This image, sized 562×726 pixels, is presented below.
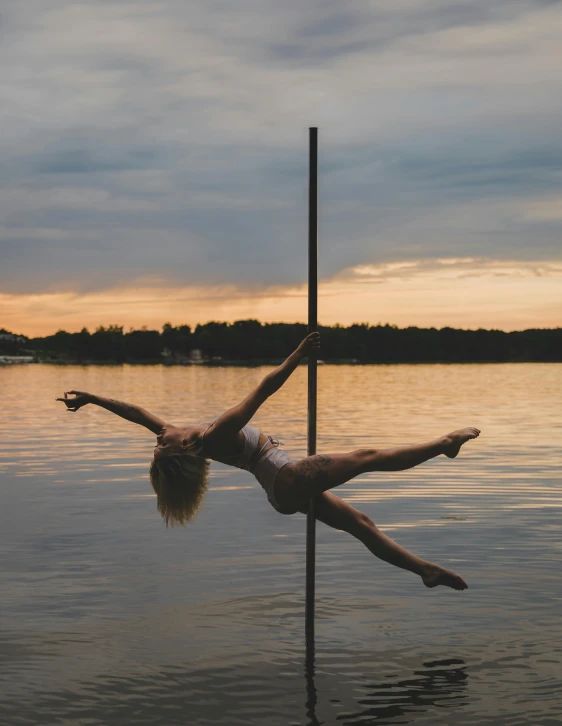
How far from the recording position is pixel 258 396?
33.4ft

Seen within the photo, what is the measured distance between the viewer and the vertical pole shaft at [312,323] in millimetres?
10773

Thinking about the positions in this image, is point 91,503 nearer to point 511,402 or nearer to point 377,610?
point 377,610

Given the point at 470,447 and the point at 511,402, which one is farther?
the point at 511,402

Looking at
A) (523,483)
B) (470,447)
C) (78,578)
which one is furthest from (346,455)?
(470,447)

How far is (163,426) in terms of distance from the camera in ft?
37.0

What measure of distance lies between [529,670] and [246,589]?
4.61 metres

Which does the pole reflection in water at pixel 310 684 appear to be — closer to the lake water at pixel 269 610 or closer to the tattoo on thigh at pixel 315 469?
the lake water at pixel 269 610

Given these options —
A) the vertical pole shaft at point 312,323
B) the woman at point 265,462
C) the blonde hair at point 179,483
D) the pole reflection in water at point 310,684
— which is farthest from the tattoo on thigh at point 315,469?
the pole reflection in water at point 310,684

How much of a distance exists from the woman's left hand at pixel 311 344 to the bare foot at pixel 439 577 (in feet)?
9.18

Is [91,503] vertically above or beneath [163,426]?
beneath

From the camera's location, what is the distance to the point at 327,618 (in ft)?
41.1

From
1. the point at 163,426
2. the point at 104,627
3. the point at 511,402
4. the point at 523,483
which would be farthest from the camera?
the point at 511,402

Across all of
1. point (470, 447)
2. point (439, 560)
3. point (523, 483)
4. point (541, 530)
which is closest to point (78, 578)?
point (439, 560)

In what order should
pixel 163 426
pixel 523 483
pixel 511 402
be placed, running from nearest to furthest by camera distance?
pixel 163 426, pixel 523 483, pixel 511 402
